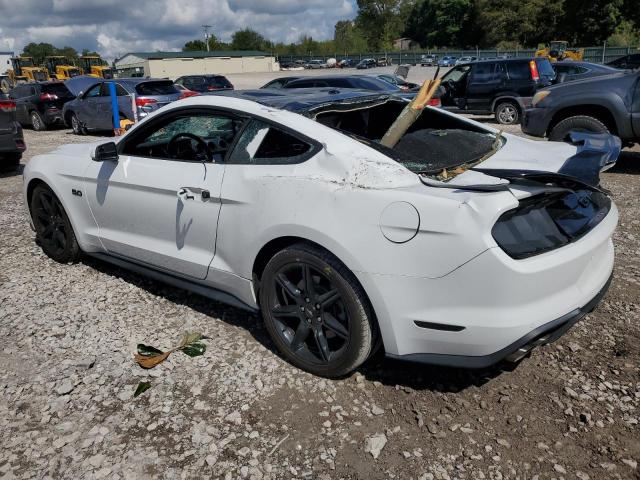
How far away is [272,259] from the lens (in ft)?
10.0

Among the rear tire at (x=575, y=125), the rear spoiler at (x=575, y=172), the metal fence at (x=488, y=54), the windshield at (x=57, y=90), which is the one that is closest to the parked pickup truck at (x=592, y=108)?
the rear tire at (x=575, y=125)

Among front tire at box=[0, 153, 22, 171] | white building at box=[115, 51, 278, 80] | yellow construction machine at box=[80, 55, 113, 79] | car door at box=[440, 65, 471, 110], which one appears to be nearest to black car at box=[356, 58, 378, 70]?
white building at box=[115, 51, 278, 80]

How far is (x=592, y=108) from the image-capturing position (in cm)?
781

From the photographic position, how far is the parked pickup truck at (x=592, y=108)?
24.4ft

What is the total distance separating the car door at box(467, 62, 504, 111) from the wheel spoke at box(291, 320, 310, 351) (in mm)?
13075

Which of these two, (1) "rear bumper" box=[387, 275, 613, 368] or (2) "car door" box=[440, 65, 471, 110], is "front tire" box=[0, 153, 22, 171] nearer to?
(1) "rear bumper" box=[387, 275, 613, 368]

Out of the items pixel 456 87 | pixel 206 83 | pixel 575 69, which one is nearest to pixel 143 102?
pixel 206 83

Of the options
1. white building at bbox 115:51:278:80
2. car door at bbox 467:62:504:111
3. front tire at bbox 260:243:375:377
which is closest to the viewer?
front tire at bbox 260:243:375:377

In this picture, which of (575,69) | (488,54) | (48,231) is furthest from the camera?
(488,54)

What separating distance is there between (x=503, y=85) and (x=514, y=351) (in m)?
13.3

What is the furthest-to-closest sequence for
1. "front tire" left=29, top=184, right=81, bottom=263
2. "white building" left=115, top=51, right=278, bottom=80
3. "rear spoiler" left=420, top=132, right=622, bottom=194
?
1. "white building" left=115, top=51, right=278, bottom=80
2. "front tire" left=29, top=184, right=81, bottom=263
3. "rear spoiler" left=420, top=132, right=622, bottom=194

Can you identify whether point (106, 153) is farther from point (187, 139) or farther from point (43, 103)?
point (43, 103)

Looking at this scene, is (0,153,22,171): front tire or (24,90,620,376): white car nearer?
(24,90,620,376): white car

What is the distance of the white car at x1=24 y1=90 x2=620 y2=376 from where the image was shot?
246 cm
